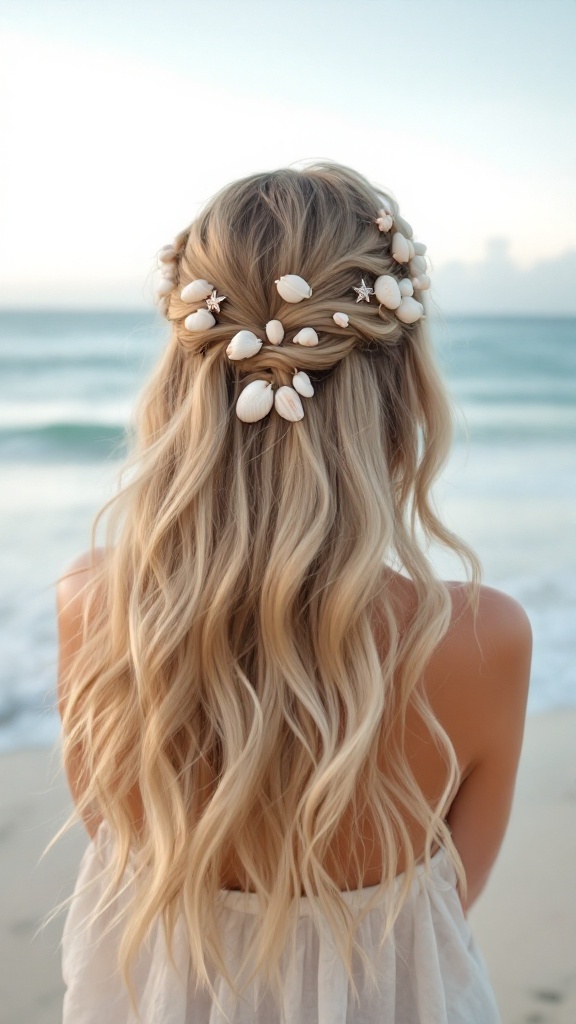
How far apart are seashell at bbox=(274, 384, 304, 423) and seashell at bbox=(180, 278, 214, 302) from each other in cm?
14

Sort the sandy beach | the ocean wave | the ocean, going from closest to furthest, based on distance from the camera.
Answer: the sandy beach, the ocean, the ocean wave

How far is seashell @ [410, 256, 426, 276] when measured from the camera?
104 centimetres

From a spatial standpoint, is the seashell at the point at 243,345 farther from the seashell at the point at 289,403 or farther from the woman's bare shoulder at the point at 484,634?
the woman's bare shoulder at the point at 484,634

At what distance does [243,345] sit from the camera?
0.93 metres

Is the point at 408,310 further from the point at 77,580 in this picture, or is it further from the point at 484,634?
the point at 77,580

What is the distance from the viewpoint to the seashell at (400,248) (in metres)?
1.00

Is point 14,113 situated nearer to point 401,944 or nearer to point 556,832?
point 556,832

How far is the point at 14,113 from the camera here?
364 inches

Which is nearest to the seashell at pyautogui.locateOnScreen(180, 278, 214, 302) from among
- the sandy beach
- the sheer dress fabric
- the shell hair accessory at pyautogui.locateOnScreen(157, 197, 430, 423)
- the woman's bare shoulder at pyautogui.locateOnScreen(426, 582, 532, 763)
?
the shell hair accessory at pyautogui.locateOnScreen(157, 197, 430, 423)

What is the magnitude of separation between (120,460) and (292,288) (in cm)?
705

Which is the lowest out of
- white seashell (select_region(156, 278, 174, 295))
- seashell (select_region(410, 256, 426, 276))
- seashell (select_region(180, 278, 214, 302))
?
white seashell (select_region(156, 278, 174, 295))

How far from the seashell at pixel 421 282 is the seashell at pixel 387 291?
0.27 feet

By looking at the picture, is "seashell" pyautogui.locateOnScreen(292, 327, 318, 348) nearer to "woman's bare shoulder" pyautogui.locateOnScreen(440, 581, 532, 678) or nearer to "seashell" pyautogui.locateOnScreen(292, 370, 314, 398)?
"seashell" pyautogui.locateOnScreen(292, 370, 314, 398)

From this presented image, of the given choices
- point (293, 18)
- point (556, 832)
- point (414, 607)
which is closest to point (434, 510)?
point (414, 607)
